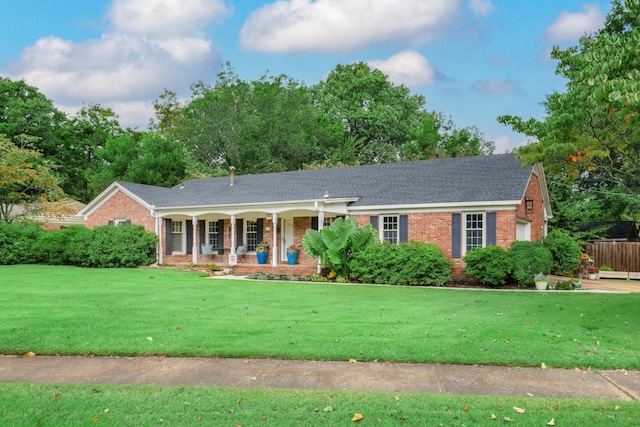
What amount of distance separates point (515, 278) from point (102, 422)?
45.1ft

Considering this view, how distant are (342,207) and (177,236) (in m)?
9.27

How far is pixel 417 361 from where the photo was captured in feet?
18.8

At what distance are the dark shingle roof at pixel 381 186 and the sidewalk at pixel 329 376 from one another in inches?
467

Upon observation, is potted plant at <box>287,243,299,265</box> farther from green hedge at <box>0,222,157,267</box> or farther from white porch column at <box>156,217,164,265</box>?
green hedge at <box>0,222,157,267</box>

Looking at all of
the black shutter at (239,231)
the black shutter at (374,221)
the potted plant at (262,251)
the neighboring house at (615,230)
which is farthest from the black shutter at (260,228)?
the neighboring house at (615,230)

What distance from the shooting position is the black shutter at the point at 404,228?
17828 mm

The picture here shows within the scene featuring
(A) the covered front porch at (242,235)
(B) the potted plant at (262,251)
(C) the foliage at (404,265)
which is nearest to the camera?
(C) the foliage at (404,265)

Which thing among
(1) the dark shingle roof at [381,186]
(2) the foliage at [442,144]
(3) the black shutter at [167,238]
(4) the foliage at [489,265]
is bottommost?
(4) the foliage at [489,265]

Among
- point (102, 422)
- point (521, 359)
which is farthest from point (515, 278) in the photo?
point (102, 422)

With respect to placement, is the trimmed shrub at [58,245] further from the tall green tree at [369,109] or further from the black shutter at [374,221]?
the tall green tree at [369,109]

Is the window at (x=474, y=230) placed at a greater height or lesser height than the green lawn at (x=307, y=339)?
greater

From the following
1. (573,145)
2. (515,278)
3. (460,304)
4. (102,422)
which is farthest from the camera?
(515,278)

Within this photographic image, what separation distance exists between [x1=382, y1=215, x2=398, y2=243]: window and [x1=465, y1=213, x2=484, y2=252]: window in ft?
8.76

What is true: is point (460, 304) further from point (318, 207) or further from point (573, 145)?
point (318, 207)
